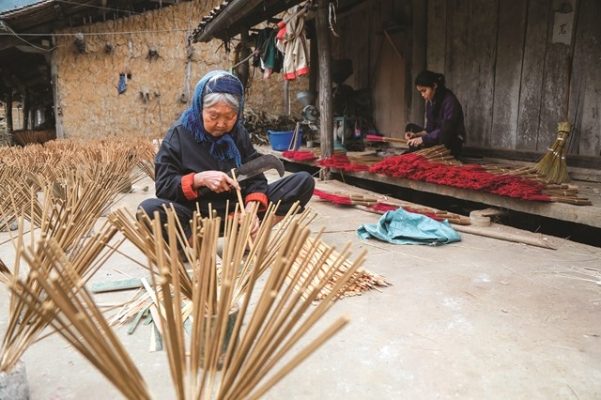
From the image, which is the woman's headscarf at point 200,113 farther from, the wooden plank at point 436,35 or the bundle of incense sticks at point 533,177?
the wooden plank at point 436,35

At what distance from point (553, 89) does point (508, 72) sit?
0.53m

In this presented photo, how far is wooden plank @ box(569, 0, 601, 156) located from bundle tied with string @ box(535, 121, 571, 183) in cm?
70

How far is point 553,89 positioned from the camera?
405cm

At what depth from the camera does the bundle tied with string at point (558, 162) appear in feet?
10.7

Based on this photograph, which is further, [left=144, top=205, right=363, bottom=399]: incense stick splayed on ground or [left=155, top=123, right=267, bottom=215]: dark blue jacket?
[left=155, top=123, right=267, bottom=215]: dark blue jacket

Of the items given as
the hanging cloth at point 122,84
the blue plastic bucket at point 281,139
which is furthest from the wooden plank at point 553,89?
the hanging cloth at point 122,84

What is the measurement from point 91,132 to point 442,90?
9.11 meters

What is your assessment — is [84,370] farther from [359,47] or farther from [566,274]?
[359,47]

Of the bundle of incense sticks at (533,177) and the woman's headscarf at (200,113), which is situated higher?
the woman's headscarf at (200,113)

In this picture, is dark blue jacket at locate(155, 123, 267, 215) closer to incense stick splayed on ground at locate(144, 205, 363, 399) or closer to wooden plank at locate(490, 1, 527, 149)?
incense stick splayed on ground at locate(144, 205, 363, 399)

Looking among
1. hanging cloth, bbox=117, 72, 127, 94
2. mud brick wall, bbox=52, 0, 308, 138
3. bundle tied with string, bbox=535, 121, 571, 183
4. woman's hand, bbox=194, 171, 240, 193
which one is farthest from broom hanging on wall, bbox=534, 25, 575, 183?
hanging cloth, bbox=117, 72, 127, 94

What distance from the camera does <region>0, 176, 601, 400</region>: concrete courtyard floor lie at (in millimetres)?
1334

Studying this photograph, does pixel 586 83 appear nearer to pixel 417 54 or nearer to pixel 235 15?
pixel 417 54

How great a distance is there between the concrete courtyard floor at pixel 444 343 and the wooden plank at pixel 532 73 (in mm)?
2237
